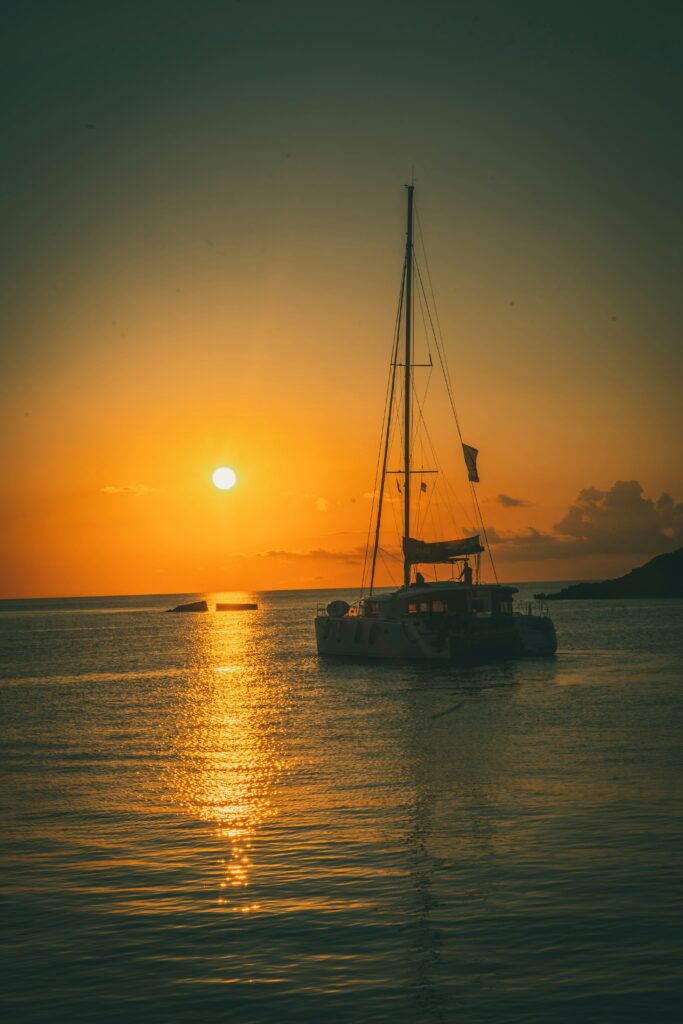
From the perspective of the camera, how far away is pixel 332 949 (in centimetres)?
1113

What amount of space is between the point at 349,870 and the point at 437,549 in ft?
133

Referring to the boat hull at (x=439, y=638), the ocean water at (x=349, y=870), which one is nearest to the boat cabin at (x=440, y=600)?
the boat hull at (x=439, y=638)

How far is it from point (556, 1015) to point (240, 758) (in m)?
17.7

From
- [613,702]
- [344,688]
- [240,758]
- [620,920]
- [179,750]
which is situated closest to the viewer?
[620,920]

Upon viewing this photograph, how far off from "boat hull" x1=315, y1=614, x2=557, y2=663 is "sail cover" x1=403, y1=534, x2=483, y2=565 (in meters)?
3.86

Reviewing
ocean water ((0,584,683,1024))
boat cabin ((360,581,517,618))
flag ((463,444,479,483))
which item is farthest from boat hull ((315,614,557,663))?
ocean water ((0,584,683,1024))

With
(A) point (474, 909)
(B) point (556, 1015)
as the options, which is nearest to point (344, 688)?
(A) point (474, 909)

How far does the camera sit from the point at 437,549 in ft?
178

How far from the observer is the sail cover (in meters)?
54.3

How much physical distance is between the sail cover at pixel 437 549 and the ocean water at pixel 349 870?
20682 millimetres

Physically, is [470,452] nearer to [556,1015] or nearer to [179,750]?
[179,750]

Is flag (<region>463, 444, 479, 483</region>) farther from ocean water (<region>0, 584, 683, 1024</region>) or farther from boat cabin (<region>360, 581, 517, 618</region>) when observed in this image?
ocean water (<region>0, 584, 683, 1024</region>)

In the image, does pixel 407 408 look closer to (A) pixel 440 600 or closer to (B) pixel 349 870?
(A) pixel 440 600

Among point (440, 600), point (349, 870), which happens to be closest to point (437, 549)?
point (440, 600)
